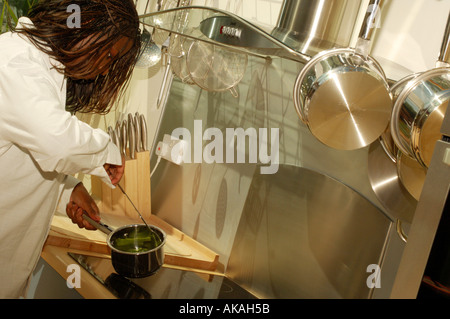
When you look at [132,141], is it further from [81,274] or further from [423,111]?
[423,111]

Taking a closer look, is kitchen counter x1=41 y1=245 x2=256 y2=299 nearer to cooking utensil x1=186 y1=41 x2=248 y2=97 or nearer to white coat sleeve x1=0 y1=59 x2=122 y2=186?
white coat sleeve x1=0 y1=59 x2=122 y2=186

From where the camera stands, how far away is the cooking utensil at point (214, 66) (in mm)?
1130

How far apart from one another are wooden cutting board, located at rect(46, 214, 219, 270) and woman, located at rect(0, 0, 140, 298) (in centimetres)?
8

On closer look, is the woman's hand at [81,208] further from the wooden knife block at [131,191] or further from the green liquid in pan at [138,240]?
the wooden knife block at [131,191]

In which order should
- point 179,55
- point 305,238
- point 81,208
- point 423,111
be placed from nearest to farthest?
point 423,111 < point 305,238 < point 81,208 < point 179,55

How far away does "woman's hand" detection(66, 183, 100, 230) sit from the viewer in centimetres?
108

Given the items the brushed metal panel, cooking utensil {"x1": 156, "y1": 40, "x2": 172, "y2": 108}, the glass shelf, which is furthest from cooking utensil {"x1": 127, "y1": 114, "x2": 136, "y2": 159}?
the glass shelf

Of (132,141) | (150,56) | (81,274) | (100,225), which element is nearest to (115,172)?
(100,225)

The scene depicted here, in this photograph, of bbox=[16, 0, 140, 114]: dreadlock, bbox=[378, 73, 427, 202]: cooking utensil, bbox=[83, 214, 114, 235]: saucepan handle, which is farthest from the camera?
bbox=[83, 214, 114, 235]: saucepan handle

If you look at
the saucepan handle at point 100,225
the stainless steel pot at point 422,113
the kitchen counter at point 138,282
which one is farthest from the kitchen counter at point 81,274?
the stainless steel pot at point 422,113

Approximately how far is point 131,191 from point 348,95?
0.88 meters

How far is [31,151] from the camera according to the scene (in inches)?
30.2

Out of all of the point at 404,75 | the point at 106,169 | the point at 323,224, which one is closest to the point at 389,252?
the point at 323,224

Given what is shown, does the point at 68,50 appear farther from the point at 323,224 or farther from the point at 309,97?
the point at 323,224
